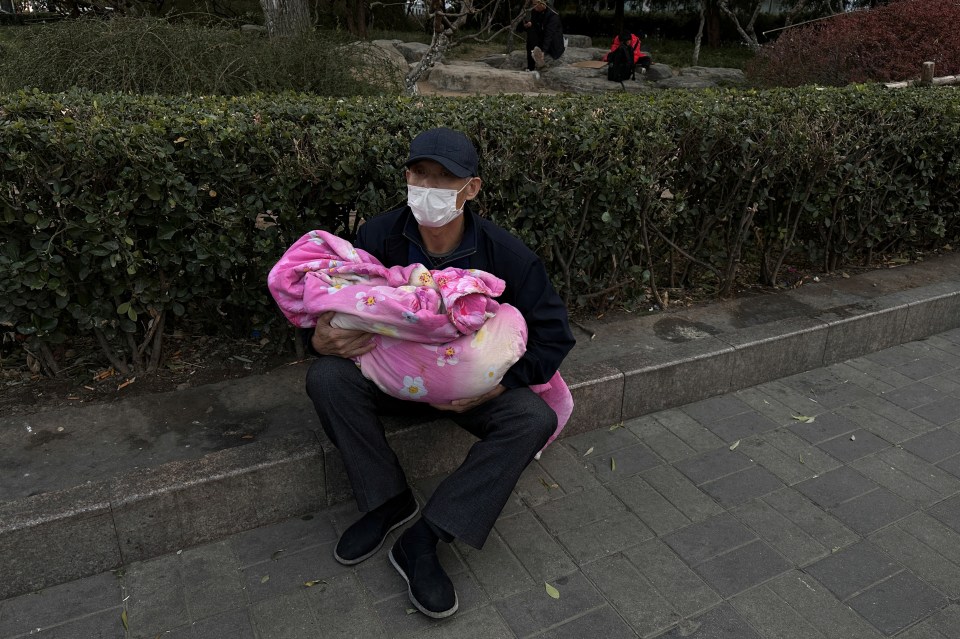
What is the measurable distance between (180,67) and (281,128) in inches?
146

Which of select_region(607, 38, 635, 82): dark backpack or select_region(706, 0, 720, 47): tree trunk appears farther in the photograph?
select_region(706, 0, 720, 47): tree trunk

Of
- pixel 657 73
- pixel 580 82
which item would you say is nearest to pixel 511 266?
pixel 580 82

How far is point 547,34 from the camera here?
16.8 m

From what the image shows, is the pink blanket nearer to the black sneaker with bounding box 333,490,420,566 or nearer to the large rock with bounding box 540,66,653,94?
the black sneaker with bounding box 333,490,420,566

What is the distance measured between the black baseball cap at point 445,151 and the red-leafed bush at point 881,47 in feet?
24.2

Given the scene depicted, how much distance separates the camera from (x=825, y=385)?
13.7 ft

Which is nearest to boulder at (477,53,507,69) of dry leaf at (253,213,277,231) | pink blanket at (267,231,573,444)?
dry leaf at (253,213,277,231)

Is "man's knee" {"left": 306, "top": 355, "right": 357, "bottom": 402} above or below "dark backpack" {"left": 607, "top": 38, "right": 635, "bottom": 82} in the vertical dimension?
below

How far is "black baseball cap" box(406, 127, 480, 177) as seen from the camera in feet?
8.64

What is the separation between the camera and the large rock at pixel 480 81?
14875mm

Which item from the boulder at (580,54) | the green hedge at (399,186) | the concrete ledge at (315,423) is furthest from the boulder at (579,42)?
the concrete ledge at (315,423)

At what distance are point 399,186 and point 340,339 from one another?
0.97m

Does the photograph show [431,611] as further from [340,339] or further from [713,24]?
[713,24]

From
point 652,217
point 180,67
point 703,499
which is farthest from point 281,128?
point 180,67
